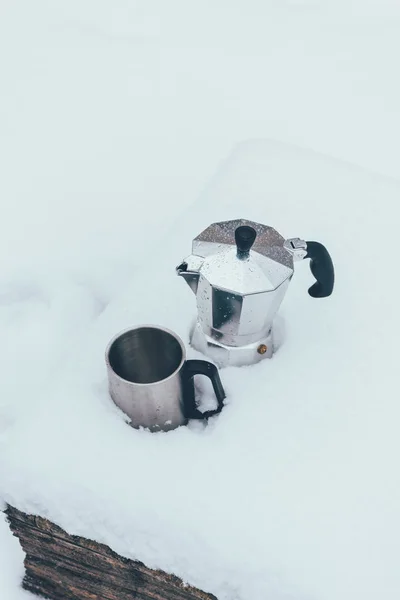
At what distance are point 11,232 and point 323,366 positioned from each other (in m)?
1.55

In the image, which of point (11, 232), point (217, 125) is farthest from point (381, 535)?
point (217, 125)

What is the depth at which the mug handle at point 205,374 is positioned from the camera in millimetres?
966

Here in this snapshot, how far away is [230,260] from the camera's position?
98 cm

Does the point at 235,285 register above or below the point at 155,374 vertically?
above

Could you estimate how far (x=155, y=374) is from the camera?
1.07m

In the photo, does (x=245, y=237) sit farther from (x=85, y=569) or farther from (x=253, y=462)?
(x=85, y=569)

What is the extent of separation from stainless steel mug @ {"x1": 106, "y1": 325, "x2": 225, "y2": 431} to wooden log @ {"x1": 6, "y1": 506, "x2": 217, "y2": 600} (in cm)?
25

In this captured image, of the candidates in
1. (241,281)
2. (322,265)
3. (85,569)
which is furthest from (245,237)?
(85,569)

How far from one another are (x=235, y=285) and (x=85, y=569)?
0.66 m

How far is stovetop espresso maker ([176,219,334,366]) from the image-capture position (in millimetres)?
960

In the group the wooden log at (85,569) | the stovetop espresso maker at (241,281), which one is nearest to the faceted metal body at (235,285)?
the stovetop espresso maker at (241,281)

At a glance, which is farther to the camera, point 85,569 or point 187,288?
point 187,288

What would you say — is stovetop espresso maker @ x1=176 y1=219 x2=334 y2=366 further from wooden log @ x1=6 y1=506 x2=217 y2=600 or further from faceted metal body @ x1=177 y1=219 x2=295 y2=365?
wooden log @ x1=6 y1=506 x2=217 y2=600

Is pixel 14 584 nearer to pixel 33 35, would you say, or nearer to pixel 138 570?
pixel 138 570
